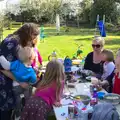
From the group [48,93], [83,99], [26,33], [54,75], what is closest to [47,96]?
[48,93]

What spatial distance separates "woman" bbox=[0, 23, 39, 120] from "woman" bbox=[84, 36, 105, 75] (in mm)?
1110

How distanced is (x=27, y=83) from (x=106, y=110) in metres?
1.19

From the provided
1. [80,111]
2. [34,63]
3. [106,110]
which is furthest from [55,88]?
[34,63]

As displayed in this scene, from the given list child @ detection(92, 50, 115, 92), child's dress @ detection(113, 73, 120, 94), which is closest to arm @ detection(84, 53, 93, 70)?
child @ detection(92, 50, 115, 92)

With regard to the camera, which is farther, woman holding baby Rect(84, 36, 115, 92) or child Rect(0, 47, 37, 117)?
woman holding baby Rect(84, 36, 115, 92)

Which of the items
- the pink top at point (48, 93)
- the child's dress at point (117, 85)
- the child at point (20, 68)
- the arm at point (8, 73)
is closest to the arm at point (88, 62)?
the child's dress at point (117, 85)

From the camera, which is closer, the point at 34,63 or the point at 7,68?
the point at 7,68

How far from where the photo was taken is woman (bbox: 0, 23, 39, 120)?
2791mm

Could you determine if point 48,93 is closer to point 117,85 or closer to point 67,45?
point 117,85

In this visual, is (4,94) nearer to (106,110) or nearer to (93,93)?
(93,93)

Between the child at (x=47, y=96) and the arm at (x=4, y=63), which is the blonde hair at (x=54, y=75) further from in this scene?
the arm at (x=4, y=63)

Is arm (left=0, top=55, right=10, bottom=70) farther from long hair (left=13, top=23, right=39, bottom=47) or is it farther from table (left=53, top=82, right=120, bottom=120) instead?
table (left=53, top=82, right=120, bottom=120)

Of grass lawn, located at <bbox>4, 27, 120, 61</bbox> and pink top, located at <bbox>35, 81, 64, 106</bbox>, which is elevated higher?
pink top, located at <bbox>35, 81, 64, 106</bbox>

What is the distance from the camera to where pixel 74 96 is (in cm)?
269
